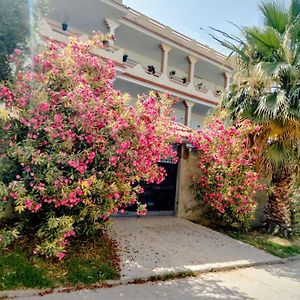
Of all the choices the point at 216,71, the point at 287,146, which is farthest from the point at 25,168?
the point at 216,71

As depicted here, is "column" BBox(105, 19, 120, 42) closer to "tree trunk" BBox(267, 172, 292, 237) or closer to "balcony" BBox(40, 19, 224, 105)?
"balcony" BBox(40, 19, 224, 105)

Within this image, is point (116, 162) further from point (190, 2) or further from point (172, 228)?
point (190, 2)

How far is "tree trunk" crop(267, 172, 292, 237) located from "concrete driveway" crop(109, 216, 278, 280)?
8.30 feet

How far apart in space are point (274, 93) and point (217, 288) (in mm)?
6898

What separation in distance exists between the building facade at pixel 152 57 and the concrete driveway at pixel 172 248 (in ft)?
5.18

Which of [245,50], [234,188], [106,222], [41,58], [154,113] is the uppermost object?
[245,50]

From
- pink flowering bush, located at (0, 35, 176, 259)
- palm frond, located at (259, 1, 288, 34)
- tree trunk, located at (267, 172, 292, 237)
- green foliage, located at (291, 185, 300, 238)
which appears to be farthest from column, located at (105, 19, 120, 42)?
green foliage, located at (291, 185, 300, 238)

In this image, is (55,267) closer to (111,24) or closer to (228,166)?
(228,166)

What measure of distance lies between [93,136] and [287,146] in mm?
7627

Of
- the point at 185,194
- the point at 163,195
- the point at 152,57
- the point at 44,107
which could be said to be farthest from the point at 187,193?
the point at 152,57

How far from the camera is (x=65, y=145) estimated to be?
→ 20.1 feet

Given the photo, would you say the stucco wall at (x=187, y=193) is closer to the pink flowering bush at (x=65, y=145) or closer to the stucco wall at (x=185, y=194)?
the stucco wall at (x=185, y=194)

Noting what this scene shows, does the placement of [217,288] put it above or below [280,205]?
below

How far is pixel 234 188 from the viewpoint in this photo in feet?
36.6
